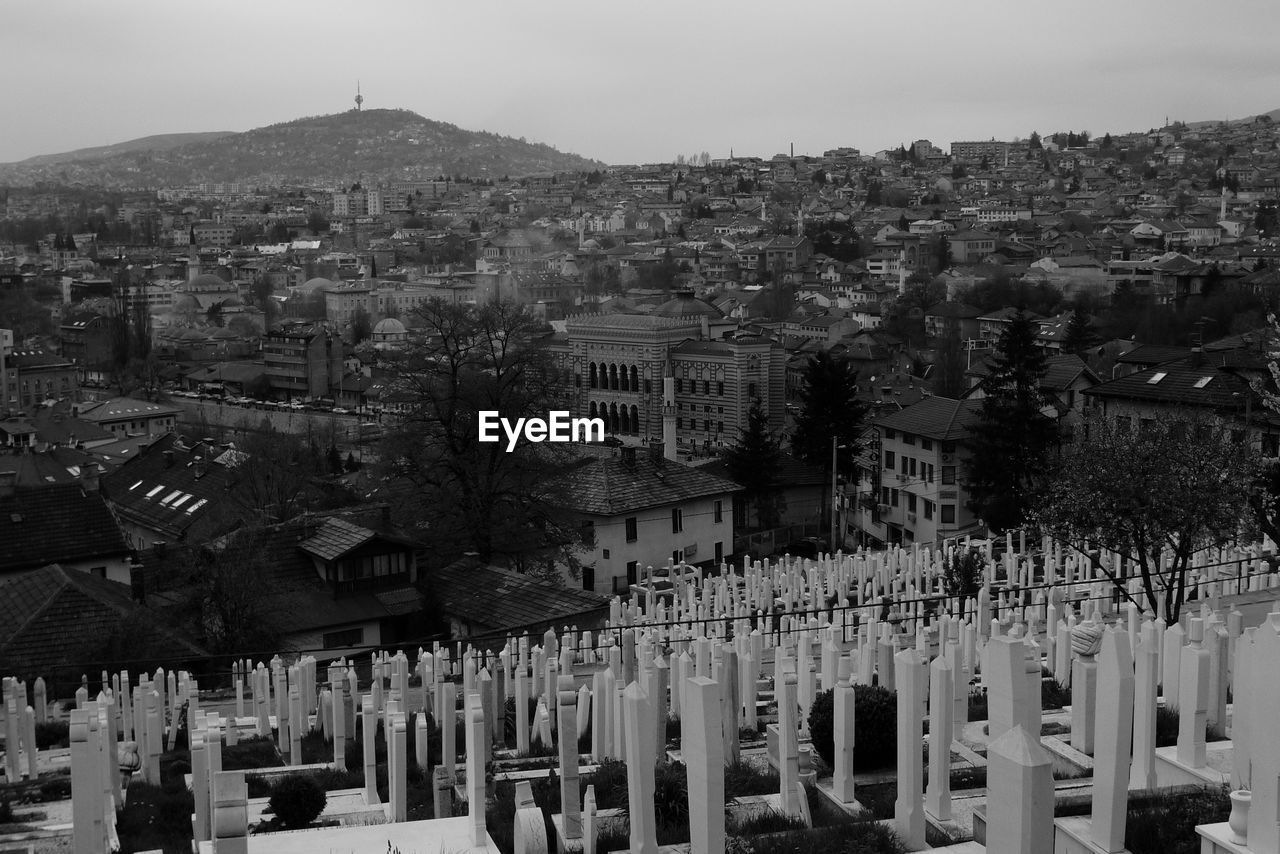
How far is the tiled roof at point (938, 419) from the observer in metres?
32.1

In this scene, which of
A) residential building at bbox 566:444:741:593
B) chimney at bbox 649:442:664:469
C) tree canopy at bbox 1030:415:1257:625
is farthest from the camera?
chimney at bbox 649:442:664:469

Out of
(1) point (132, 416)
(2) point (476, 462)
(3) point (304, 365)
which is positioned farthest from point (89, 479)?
(3) point (304, 365)

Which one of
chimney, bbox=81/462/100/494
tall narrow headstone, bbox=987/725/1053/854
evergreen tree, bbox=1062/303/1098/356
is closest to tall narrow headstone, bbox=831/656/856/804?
tall narrow headstone, bbox=987/725/1053/854

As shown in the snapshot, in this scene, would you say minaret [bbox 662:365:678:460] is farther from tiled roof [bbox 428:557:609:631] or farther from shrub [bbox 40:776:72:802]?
shrub [bbox 40:776:72:802]

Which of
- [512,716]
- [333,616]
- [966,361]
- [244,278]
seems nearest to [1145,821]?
[512,716]

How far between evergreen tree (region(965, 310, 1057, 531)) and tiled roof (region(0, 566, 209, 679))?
1719 cm

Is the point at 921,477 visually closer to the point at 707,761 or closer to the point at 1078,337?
the point at 1078,337

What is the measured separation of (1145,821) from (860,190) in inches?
7475

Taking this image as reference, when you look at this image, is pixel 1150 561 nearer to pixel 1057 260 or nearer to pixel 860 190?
pixel 1057 260

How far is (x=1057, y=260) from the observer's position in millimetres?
98562

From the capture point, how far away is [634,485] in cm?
2712

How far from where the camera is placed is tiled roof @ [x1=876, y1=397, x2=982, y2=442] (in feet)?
105

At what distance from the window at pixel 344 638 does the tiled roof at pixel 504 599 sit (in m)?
1.18

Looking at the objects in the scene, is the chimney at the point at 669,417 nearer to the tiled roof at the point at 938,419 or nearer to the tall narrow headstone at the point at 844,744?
the tiled roof at the point at 938,419
